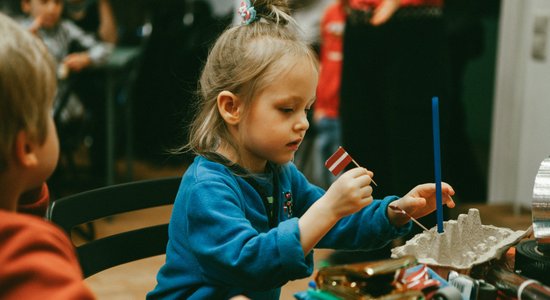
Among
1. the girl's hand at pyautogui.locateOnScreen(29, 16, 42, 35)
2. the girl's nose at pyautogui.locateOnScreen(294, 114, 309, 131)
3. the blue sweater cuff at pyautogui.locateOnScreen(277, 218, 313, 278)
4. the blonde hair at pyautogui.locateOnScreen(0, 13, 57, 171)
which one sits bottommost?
the girl's hand at pyautogui.locateOnScreen(29, 16, 42, 35)

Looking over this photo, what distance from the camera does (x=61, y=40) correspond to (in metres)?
3.77

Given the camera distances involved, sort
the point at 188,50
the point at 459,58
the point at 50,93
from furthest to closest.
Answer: the point at 188,50
the point at 459,58
the point at 50,93

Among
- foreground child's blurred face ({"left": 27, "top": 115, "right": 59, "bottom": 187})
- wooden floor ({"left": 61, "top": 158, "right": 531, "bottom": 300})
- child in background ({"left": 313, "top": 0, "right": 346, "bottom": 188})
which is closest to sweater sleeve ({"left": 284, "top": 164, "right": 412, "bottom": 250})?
foreground child's blurred face ({"left": 27, "top": 115, "right": 59, "bottom": 187})

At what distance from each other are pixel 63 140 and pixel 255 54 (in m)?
2.94

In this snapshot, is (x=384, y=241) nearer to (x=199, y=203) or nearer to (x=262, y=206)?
(x=262, y=206)

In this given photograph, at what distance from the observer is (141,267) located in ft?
9.89

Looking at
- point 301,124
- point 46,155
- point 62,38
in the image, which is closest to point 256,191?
point 301,124

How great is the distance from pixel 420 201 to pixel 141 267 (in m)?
2.06

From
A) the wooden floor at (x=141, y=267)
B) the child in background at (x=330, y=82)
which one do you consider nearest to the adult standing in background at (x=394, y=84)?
the wooden floor at (x=141, y=267)

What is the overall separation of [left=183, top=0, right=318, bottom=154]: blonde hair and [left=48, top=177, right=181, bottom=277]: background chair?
0.13m

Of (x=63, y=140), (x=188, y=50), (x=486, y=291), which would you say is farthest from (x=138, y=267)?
(x=486, y=291)

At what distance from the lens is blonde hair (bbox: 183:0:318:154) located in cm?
114

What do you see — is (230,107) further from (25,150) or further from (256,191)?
(25,150)

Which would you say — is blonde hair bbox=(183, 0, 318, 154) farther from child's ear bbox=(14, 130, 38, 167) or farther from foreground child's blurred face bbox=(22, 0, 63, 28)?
foreground child's blurred face bbox=(22, 0, 63, 28)
